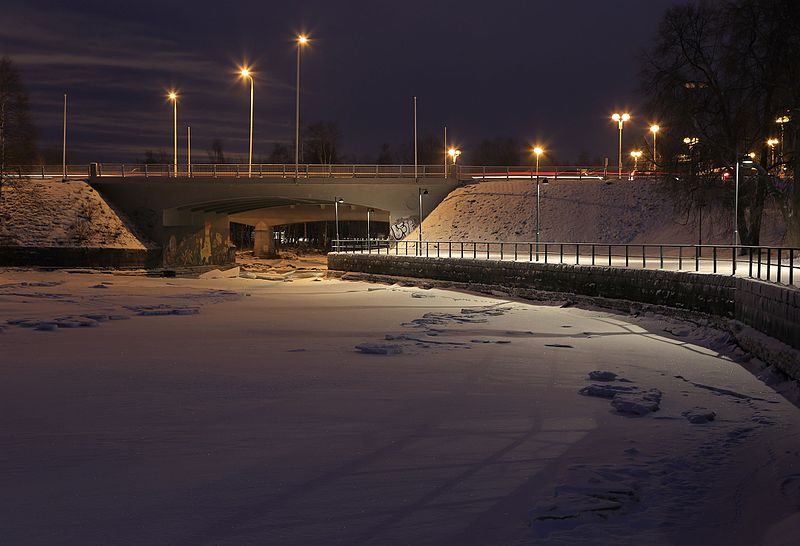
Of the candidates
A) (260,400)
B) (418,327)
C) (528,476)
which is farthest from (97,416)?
(418,327)

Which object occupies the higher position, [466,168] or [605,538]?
[466,168]

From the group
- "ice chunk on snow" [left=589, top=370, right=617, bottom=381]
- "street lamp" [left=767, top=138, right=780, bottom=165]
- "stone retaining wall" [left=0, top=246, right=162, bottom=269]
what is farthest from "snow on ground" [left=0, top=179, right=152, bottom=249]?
"ice chunk on snow" [left=589, top=370, right=617, bottom=381]

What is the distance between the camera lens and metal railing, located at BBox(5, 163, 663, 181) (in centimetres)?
7181

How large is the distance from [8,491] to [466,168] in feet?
217

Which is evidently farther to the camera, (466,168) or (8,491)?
(466,168)

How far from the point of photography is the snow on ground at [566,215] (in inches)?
2498

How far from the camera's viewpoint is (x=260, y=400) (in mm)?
14977

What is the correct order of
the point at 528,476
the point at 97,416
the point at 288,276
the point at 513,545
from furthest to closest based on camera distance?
the point at 288,276 < the point at 97,416 < the point at 528,476 < the point at 513,545

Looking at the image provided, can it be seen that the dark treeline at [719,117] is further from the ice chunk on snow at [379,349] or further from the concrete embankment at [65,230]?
the concrete embankment at [65,230]

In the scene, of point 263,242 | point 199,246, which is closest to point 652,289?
point 199,246

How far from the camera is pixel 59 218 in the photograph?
6681 centimetres

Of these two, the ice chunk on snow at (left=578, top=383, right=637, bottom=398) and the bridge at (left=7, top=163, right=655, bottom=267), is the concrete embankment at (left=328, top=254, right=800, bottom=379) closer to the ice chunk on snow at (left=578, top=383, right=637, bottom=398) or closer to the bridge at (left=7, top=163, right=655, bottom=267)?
the ice chunk on snow at (left=578, top=383, right=637, bottom=398)

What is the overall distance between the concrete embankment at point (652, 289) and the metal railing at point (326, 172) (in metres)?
14.6

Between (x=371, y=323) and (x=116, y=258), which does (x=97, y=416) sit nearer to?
(x=371, y=323)
